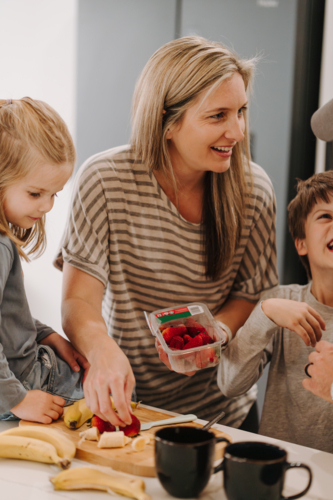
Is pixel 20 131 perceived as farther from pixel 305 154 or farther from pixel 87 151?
pixel 87 151

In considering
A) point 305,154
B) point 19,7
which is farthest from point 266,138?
point 19,7

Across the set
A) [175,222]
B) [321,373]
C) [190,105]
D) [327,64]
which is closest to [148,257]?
[175,222]

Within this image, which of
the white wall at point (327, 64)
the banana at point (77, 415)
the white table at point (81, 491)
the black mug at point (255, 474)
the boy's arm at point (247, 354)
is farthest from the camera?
the white wall at point (327, 64)

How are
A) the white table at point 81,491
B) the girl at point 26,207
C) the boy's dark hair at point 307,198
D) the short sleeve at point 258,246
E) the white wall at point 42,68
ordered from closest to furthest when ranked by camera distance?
the white table at point 81,491, the girl at point 26,207, the boy's dark hair at point 307,198, the short sleeve at point 258,246, the white wall at point 42,68

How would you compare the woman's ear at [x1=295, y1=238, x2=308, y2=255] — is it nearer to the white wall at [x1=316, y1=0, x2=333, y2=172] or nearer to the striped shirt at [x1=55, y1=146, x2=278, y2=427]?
the striped shirt at [x1=55, y1=146, x2=278, y2=427]

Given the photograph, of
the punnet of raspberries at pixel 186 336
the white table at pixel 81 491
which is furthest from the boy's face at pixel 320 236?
the white table at pixel 81 491

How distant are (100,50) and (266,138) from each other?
104cm

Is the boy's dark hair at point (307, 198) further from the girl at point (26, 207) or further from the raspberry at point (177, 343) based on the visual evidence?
the girl at point (26, 207)

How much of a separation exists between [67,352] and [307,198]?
2.43 feet

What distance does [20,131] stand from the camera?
113 centimetres

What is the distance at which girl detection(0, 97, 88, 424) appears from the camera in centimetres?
112

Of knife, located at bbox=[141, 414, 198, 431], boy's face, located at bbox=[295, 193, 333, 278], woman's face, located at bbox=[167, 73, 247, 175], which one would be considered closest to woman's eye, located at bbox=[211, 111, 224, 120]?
woman's face, located at bbox=[167, 73, 247, 175]

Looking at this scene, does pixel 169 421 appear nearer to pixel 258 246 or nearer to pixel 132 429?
pixel 132 429

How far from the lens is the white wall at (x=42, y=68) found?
291cm
